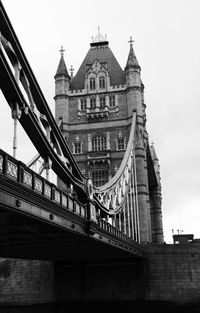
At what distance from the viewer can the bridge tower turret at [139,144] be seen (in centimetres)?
4766

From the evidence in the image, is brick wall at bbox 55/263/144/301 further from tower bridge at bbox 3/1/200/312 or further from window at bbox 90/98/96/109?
window at bbox 90/98/96/109

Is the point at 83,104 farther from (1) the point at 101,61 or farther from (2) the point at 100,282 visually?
(2) the point at 100,282

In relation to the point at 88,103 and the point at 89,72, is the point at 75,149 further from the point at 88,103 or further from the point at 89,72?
the point at 89,72

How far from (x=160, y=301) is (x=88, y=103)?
2601cm

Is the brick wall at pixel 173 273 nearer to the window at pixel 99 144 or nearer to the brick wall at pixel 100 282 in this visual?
the brick wall at pixel 100 282

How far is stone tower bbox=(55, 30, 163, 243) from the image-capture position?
50.3m

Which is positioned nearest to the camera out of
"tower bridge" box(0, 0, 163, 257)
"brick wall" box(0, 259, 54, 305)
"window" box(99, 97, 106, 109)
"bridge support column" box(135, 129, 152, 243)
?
"brick wall" box(0, 259, 54, 305)

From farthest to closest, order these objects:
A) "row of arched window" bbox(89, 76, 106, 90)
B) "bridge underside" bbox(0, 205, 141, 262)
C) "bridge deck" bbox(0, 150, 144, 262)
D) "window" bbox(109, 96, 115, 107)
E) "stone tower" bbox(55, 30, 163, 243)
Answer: "row of arched window" bbox(89, 76, 106, 90) < "window" bbox(109, 96, 115, 107) < "stone tower" bbox(55, 30, 163, 243) < "bridge underside" bbox(0, 205, 141, 262) < "bridge deck" bbox(0, 150, 144, 262)

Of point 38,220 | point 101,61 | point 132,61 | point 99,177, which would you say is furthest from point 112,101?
point 38,220

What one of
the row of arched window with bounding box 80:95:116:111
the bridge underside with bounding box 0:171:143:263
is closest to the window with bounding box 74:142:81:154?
the row of arched window with bounding box 80:95:116:111

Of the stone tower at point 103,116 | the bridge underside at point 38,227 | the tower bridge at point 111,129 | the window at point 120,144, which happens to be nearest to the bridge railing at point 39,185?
the bridge underside at point 38,227

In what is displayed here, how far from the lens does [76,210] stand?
17.6 meters

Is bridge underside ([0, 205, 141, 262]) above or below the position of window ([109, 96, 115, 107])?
below

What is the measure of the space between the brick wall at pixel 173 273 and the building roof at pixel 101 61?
2441 cm
